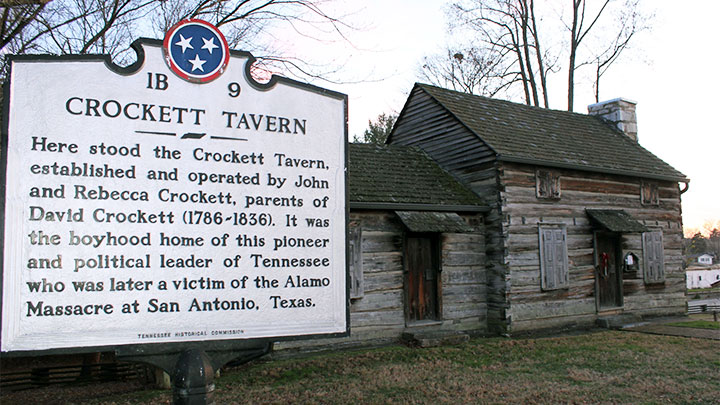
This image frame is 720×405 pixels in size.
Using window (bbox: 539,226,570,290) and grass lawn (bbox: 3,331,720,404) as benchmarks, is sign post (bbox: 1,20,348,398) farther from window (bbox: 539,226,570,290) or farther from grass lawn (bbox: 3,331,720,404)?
window (bbox: 539,226,570,290)

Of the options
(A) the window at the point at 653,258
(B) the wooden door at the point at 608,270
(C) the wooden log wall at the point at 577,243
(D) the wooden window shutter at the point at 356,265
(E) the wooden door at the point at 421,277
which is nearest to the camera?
(D) the wooden window shutter at the point at 356,265

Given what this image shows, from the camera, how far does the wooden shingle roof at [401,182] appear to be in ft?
36.7

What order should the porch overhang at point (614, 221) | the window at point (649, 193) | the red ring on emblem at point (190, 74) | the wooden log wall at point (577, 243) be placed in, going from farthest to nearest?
the window at point (649, 193) → the porch overhang at point (614, 221) → the wooden log wall at point (577, 243) → the red ring on emblem at point (190, 74)

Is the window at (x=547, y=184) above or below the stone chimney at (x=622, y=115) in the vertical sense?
below

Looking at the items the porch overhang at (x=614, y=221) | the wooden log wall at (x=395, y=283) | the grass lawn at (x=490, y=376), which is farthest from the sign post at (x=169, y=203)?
the porch overhang at (x=614, y=221)

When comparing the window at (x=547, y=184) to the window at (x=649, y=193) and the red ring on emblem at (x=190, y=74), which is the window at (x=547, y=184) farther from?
the red ring on emblem at (x=190, y=74)

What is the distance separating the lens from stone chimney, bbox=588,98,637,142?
1773 centimetres

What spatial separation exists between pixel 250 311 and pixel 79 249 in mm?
1046

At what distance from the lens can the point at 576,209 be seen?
13.6 m

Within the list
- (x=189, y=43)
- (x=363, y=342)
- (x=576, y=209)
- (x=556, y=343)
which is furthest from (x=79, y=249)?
(x=576, y=209)

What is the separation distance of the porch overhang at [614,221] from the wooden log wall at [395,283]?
328cm

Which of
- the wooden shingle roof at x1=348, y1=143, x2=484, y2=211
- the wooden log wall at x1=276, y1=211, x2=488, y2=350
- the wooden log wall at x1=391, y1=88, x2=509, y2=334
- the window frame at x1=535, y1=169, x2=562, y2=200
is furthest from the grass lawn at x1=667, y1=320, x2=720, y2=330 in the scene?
the wooden shingle roof at x1=348, y1=143, x2=484, y2=211

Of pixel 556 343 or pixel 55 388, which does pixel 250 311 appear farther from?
pixel 556 343

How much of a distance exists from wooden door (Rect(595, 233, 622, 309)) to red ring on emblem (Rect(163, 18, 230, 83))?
41.8 ft
